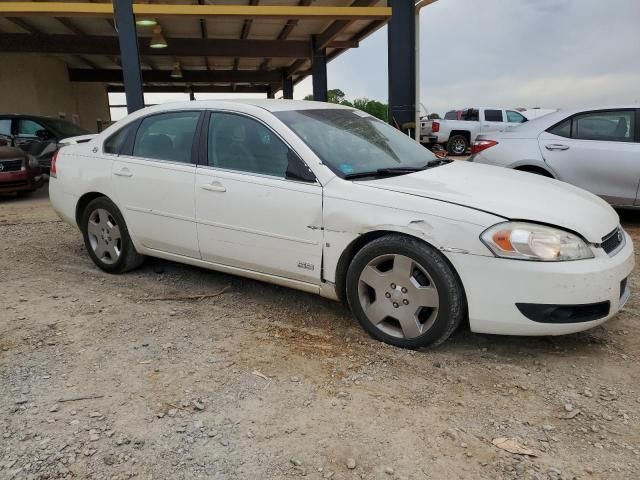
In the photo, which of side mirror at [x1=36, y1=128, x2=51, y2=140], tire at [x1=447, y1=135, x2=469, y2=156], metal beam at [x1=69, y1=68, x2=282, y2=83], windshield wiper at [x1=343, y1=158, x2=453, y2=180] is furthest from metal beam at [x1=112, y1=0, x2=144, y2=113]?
tire at [x1=447, y1=135, x2=469, y2=156]

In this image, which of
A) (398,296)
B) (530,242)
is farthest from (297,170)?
(530,242)

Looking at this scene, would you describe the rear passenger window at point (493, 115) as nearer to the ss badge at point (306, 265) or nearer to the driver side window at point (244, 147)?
the driver side window at point (244, 147)

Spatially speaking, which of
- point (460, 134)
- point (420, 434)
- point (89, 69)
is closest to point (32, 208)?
point (420, 434)

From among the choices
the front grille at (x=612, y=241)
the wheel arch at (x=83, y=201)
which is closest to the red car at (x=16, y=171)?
the wheel arch at (x=83, y=201)

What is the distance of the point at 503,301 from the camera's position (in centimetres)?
291

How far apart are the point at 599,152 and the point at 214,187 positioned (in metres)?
4.69

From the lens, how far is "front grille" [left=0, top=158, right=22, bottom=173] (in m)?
9.43

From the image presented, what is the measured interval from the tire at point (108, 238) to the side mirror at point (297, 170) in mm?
1797

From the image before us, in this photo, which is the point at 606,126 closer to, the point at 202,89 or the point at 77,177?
the point at 77,177

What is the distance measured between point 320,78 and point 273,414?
538 inches

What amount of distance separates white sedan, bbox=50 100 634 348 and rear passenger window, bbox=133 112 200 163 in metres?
0.01

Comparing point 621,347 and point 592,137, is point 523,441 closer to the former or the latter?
point 621,347

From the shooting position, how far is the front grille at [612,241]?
121 inches

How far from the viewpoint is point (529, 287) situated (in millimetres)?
2848
